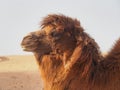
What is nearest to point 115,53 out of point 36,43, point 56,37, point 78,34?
point 78,34

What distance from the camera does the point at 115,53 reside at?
12.3ft

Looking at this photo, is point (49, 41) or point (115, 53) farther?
point (49, 41)

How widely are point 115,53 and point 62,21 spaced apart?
0.58 metres

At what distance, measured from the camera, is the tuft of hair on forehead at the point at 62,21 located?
3.83 m

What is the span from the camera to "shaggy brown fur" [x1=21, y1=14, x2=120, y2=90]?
3.62m

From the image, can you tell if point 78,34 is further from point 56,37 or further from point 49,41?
point 49,41

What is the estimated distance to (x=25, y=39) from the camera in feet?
12.6

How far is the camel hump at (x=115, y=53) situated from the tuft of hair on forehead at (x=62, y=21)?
1.30ft

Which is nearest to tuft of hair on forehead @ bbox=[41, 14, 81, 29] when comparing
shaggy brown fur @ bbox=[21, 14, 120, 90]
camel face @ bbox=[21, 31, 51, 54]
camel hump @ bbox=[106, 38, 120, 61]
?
shaggy brown fur @ bbox=[21, 14, 120, 90]

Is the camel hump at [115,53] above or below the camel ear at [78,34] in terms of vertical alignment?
below

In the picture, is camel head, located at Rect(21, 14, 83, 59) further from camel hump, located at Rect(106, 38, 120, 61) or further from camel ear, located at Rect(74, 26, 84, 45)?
camel hump, located at Rect(106, 38, 120, 61)

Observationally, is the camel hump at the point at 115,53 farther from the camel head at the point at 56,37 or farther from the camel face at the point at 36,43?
the camel face at the point at 36,43

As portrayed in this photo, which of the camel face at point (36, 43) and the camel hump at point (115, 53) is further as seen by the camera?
the camel face at point (36, 43)

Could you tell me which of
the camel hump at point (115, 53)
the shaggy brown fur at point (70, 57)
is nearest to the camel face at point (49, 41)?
the shaggy brown fur at point (70, 57)
